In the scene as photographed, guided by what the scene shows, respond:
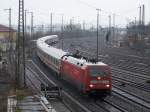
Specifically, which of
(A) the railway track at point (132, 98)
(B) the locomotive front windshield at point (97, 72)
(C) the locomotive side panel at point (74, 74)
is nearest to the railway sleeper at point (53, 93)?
(C) the locomotive side panel at point (74, 74)

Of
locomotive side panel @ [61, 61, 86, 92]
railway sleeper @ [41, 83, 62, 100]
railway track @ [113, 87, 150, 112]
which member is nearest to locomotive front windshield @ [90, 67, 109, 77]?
locomotive side panel @ [61, 61, 86, 92]

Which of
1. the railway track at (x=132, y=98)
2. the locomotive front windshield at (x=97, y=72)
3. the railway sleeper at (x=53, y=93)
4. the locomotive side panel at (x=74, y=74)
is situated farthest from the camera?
the railway sleeper at (x=53, y=93)

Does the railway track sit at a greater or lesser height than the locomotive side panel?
lesser

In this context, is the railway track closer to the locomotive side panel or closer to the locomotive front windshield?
the locomotive front windshield

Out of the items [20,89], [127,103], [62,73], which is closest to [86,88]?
[127,103]

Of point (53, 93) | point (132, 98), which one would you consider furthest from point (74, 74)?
point (132, 98)

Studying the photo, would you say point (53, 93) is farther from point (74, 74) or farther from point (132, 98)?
point (132, 98)

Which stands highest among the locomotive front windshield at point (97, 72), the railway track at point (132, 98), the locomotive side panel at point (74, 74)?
the locomotive front windshield at point (97, 72)

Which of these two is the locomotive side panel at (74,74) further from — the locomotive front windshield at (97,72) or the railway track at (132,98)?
the railway track at (132,98)

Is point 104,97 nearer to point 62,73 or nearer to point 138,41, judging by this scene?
point 62,73

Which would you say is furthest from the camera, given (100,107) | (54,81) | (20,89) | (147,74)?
(147,74)

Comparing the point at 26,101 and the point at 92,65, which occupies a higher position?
the point at 92,65

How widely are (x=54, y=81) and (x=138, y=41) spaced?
1957 inches

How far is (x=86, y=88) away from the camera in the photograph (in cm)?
2714
